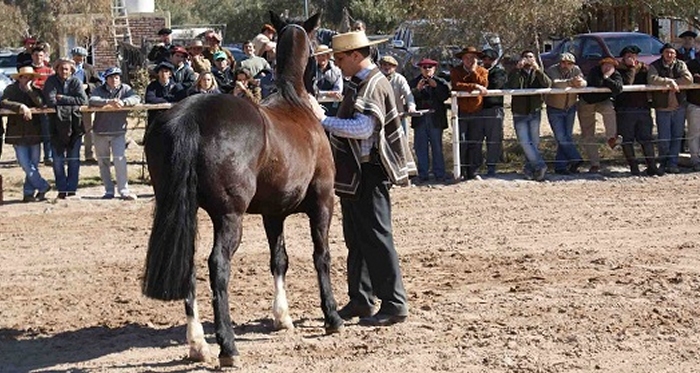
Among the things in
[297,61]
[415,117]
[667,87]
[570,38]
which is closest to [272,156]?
[297,61]

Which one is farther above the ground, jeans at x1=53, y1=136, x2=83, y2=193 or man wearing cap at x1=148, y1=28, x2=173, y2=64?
man wearing cap at x1=148, y1=28, x2=173, y2=64

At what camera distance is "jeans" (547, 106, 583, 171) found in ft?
53.2

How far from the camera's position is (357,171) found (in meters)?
8.28

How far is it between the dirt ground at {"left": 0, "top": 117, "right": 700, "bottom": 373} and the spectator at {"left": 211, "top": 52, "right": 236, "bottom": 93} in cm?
178

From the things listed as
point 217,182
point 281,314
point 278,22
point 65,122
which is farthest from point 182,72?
point 217,182

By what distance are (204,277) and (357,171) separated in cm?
238

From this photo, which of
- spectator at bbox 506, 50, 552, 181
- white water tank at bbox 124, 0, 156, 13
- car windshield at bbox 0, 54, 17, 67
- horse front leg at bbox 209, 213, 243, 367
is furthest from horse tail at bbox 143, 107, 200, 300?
white water tank at bbox 124, 0, 156, 13

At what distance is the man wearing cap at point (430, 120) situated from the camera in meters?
15.8

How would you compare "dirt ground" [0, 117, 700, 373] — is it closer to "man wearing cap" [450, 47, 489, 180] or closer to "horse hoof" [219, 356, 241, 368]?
"horse hoof" [219, 356, 241, 368]

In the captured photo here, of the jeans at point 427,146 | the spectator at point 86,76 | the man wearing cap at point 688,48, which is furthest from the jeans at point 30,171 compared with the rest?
the man wearing cap at point 688,48

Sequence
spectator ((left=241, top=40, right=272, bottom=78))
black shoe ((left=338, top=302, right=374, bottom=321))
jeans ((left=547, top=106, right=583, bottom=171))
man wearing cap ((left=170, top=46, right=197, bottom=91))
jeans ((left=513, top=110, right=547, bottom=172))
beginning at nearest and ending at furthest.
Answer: black shoe ((left=338, top=302, right=374, bottom=321)) → man wearing cap ((left=170, top=46, right=197, bottom=91)) → spectator ((left=241, top=40, right=272, bottom=78)) → jeans ((left=513, top=110, right=547, bottom=172)) → jeans ((left=547, top=106, right=583, bottom=171))

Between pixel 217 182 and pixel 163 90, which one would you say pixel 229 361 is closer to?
pixel 217 182

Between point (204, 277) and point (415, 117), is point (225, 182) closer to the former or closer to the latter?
point (204, 277)

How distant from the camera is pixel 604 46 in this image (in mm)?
25375
